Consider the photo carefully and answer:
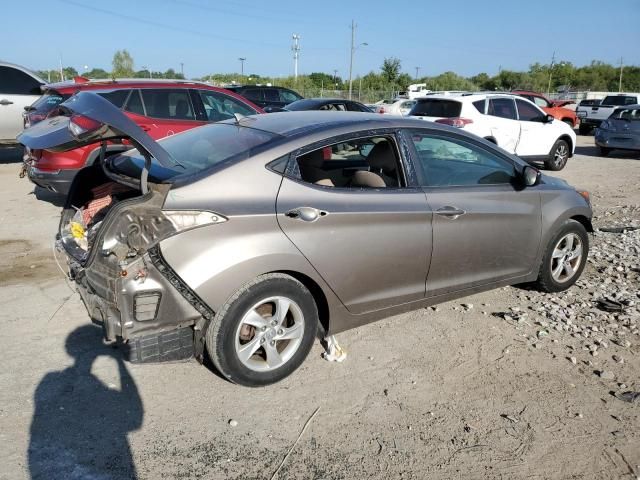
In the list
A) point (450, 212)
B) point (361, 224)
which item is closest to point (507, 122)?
point (450, 212)

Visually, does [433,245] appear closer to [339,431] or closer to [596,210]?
[339,431]

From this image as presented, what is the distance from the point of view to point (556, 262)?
5039mm

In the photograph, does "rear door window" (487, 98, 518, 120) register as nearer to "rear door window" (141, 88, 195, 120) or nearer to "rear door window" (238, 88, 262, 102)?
"rear door window" (141, 88, 195, 120)

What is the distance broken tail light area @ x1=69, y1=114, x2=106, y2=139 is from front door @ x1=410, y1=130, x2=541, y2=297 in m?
2.15

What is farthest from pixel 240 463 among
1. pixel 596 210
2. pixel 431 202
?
pixel 596 210

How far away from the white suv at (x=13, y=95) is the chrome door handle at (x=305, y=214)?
35.0ft

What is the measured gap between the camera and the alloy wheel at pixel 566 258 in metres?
5.00

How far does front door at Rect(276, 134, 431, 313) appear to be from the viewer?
340 cm

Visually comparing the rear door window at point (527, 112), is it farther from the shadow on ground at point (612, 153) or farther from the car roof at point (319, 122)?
the car roof at point (319, 122)

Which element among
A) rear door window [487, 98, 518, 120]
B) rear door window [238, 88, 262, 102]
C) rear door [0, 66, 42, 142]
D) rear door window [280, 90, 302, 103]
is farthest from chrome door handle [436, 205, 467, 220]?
rear door window [280, 90, 302, 103]

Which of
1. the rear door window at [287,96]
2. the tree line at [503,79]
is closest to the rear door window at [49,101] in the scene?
the rear door window at [287,96]

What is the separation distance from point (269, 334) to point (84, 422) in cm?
114

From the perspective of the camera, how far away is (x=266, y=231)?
3227 millimetres

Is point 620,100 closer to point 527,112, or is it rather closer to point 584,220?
point 527,112
